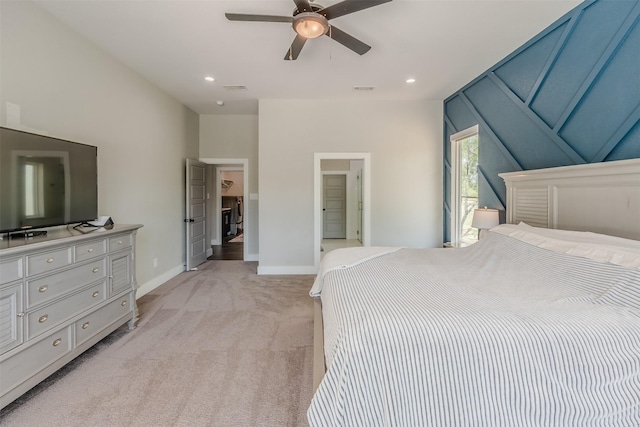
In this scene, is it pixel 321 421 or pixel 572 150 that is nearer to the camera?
pixel 321 421

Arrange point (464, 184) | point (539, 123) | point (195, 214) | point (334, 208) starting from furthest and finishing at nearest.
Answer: point (334, 208) < point (195, 214) < point (464, 184) < point (539, 123)

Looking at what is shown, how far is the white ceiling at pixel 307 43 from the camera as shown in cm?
223

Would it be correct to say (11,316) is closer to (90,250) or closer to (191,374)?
(90,250)

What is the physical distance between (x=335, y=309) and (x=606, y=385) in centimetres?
106

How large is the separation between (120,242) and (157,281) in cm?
171

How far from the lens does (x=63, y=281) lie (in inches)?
74.0

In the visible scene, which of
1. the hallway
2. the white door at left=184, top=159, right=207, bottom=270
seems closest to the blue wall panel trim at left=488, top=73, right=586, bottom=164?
the white door at left=184, top=159, right=207, bottom=270

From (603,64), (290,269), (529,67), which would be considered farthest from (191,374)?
(529,67)

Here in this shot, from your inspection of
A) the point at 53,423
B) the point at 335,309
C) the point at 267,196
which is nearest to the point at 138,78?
the point at 267,196

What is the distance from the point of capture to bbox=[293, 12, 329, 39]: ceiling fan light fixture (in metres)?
1.88

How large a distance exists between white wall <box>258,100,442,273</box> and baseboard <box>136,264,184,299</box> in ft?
4.61

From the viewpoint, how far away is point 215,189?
7.07 meters

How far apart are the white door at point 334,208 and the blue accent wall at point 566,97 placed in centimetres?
485

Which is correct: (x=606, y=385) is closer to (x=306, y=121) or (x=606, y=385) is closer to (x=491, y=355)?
(x=491, y=355)
